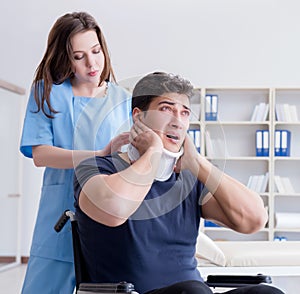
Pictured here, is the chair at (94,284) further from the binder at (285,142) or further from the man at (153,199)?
the binder at (285,142)

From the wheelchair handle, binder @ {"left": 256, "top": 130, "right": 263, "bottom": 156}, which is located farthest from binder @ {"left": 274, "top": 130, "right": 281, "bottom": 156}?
the wheelchair handle

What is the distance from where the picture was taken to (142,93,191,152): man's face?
5.29 feet

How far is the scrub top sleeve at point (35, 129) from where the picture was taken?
1.81m

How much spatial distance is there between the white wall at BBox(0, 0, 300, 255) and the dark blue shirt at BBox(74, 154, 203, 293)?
14.9 feet

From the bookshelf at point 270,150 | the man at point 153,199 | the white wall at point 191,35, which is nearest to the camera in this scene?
the man at point 153,199

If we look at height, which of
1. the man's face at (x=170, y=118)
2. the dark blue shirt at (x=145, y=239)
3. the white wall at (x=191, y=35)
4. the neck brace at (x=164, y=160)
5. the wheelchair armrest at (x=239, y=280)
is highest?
the white wall at (x=191, y=35)

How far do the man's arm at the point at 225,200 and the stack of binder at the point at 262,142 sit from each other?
4.20 metres

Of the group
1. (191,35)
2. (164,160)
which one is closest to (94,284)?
(164,160)

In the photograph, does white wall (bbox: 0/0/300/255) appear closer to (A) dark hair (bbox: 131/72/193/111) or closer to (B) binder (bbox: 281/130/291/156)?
(B) binder (bbox: 281/130/291/156)

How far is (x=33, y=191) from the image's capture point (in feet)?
21.3

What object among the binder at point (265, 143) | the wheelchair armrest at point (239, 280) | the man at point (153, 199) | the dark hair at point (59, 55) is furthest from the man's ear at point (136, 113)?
the binder at point (265, 143)

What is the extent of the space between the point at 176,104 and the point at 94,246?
0.40 meters

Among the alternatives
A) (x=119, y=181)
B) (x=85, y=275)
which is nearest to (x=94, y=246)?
(x=85, y=275)

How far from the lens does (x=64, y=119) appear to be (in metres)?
1.84
